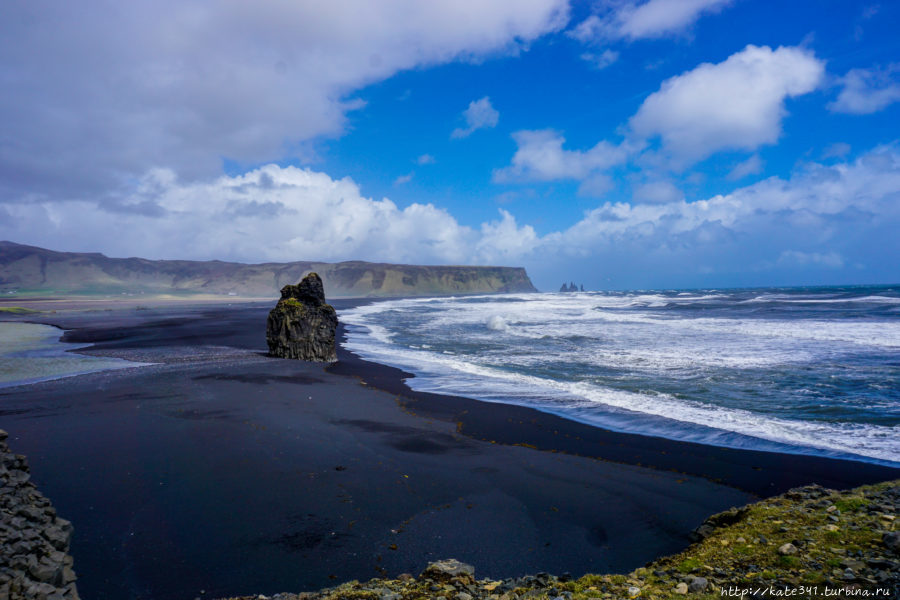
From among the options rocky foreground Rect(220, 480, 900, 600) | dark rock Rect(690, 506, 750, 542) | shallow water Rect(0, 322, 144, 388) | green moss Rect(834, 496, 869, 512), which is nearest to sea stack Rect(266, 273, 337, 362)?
shallow water Rect(0, 322, 144, 388)

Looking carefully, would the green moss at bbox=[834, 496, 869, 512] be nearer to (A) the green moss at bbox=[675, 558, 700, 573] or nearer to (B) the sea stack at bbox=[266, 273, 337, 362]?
(A) the green moss at bbox=[675, 558, 700, 573]

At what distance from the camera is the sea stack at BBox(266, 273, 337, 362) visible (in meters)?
20.4

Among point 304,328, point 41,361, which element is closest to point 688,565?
point 304,328

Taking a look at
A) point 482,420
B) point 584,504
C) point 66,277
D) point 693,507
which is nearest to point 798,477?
point 693,507

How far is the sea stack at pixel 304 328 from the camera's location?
20422 mm

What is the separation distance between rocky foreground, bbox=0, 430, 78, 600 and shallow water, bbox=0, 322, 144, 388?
13.9 metres

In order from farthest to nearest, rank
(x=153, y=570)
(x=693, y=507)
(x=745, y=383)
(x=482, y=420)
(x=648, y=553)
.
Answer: (x=745, y=383) → (x=482, y=420) → (x=693, y=507) → (x=648, y=553) → (x=153, y=570)

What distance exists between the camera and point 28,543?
3.74 metres

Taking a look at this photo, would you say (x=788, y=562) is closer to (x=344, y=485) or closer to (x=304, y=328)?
(x=344, y=485)

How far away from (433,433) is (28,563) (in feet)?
23.7

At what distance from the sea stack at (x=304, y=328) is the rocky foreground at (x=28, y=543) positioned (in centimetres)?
1581

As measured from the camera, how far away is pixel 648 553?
5.39 m

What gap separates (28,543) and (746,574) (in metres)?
6.29

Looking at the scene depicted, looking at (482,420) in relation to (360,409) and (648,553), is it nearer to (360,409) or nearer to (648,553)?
(360,409)
